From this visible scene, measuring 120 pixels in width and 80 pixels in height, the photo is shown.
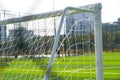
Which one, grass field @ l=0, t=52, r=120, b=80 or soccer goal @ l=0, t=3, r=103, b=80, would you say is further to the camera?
grass field @ l=0, t=52, r=120, b=80

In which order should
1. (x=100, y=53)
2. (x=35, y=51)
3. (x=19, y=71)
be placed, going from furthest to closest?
(x=19, y=71) → (x=35, y=51) → (x=100, y=53)

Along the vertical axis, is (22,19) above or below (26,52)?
above

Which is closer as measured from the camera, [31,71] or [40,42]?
[40,42]

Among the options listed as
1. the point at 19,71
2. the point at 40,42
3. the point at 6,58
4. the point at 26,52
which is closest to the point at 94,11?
the point at 40,42

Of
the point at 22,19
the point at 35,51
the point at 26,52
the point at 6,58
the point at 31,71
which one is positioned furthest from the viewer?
the point at 31,71

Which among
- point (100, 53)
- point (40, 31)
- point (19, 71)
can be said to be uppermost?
point (40, 31)

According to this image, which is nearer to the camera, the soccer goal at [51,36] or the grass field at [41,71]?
the soccer goal at [51,36]

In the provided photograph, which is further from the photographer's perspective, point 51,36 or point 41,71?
point 41,71

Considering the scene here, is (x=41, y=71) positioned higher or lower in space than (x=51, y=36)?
lower

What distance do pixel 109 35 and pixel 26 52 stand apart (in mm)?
21224

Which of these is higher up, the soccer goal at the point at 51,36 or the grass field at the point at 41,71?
the soccer goal at the point at 51,36

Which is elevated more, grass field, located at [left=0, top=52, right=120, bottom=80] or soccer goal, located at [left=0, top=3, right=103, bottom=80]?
soccer goal, located at [left=0, top=3, right=103, bottom=80]

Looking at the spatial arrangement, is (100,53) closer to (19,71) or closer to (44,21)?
(44,21)

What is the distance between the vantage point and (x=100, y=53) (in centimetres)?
448
